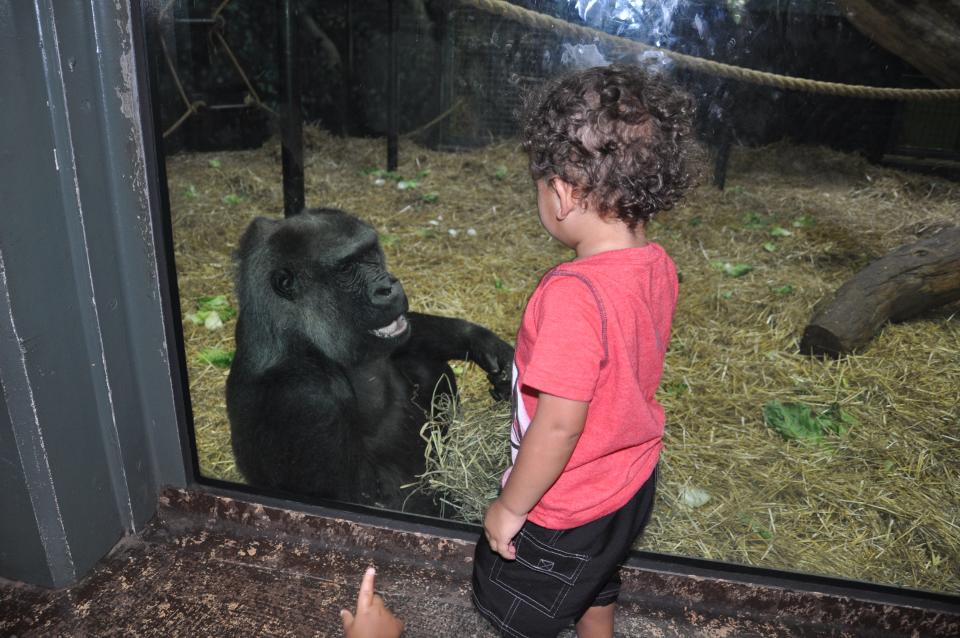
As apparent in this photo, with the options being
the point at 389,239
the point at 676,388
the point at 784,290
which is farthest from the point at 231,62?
the point at 784,290

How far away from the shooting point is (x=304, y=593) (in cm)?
214

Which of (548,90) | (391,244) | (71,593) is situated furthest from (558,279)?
(391,244)

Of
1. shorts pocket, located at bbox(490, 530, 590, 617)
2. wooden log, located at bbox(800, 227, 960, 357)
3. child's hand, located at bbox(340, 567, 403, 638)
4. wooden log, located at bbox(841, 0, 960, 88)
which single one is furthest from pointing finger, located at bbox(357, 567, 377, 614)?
wooden log, located at bbox(800, 227, 960, 357)

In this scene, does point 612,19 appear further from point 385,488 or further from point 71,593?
point 71,593

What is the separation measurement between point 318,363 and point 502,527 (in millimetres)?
1149

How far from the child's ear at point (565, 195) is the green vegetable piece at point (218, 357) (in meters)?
1.71

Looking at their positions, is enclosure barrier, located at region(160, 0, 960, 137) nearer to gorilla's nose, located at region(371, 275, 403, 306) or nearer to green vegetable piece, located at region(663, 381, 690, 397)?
gorilla's nose, located at region(371, 275, 403, 306)

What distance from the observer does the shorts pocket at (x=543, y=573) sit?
60.3 inches

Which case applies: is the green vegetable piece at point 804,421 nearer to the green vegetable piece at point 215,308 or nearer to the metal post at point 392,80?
the metal post at point 392,80

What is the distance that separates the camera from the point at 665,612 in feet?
7.12

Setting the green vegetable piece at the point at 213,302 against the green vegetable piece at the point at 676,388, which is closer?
the green vegetable piece at the point at 213,302

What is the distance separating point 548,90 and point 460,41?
1.27 metres

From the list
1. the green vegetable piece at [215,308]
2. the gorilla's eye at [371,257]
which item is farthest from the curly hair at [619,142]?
the green vegetable piece at [215,308]

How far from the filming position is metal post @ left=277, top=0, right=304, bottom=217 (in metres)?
2.68
